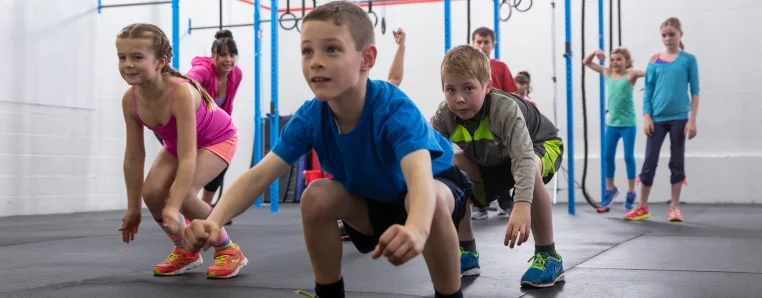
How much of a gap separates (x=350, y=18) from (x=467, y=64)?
2.08 feet

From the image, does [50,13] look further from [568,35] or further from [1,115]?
[568,35]

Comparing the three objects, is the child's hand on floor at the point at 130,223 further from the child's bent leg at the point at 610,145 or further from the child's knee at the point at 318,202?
the child's bent leg at the point at 610,145

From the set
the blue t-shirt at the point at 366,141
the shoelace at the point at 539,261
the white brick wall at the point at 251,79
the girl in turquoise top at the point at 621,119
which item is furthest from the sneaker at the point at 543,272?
the white brick wall at the point at 251,79

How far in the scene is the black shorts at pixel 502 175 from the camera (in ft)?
7.70

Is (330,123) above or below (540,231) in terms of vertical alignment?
above

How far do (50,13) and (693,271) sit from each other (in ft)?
17.1

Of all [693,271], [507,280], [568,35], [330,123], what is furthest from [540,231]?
[568,35]

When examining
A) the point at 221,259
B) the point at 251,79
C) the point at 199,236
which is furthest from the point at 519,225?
the point at 251,79

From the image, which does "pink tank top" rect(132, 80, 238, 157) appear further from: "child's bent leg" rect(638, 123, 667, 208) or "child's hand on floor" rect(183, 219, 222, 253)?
"child's bent leg" rect(638, 123, 667, 208)

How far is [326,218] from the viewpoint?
5.46 ft

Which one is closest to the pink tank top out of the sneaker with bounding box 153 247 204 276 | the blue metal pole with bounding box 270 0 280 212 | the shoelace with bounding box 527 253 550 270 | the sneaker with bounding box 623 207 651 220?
the sneaker with bounding box 153 247 204 276

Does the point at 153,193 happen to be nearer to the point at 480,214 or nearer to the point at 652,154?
the point at 480,214

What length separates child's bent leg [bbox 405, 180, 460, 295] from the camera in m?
1.59

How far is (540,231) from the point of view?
7.57 ft
